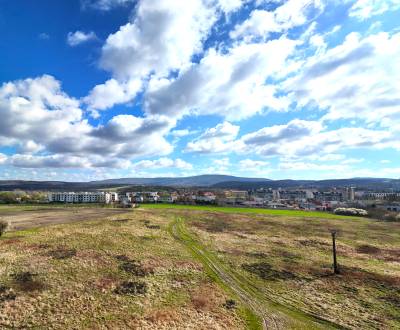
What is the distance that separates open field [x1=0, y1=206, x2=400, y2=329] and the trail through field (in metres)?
0.10

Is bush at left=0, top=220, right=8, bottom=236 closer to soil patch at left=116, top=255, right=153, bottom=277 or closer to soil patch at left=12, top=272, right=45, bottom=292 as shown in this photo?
soil patch at left=12, top=272, right=45, bottom=292

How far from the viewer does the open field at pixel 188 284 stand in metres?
21.8

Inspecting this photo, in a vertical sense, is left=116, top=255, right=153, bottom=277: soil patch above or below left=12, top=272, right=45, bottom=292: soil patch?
below

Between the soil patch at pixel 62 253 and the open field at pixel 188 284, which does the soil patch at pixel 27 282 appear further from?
the soil patch at pixel 62 253

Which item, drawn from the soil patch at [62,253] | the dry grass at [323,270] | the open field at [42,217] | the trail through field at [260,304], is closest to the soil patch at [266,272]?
the dry grass at [323,270]

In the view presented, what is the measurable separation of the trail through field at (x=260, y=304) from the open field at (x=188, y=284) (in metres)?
0.10

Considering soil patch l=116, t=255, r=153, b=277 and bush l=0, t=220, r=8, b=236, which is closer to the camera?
soil patch l=116, t=255, r=153, b=277

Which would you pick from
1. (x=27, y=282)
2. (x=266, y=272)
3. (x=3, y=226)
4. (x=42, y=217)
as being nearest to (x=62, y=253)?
(x=27, y=282)

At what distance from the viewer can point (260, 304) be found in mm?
24922

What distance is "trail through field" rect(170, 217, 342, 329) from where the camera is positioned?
2152 centimetres

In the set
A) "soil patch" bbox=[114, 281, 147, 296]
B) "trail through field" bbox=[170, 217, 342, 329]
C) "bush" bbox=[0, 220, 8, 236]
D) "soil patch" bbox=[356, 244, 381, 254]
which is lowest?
"soil patch" bbox=[356, 244, 381, 254]

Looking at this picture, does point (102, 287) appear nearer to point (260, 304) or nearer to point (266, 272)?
point (260, 304)

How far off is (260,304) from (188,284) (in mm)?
8118

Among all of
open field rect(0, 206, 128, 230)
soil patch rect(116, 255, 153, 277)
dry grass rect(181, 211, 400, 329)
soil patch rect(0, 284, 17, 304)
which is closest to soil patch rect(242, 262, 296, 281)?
dry grass rect(181, 211, 400, 329)
